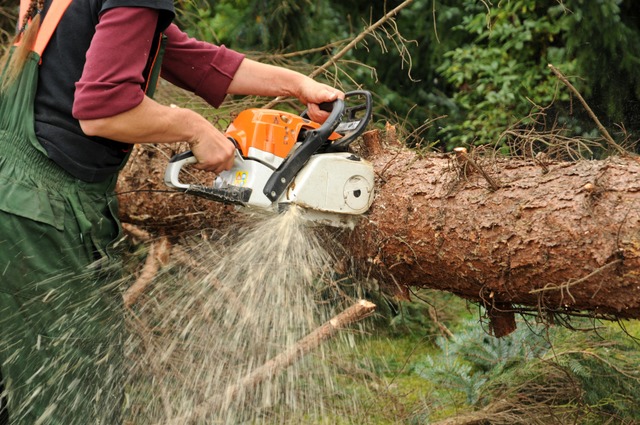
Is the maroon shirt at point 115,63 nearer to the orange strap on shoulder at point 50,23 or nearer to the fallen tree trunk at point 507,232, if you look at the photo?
the orange strap on shoulder at point 50,23

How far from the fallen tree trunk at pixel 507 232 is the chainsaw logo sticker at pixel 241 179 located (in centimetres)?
53

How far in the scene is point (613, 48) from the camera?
5176 mm

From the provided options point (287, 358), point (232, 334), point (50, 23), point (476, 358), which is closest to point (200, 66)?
point (50, 23)

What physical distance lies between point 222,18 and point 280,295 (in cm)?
401

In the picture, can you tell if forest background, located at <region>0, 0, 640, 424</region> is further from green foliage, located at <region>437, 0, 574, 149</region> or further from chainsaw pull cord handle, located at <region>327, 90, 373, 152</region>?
chainsaw pull cord handle, located at <region>327, 90, 373, 152</region>

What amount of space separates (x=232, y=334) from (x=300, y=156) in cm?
99

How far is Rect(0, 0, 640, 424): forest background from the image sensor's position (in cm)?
319

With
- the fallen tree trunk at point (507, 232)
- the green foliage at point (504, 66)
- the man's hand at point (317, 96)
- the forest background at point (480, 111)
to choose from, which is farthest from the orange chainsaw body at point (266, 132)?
the green foliage at point (504, 66)

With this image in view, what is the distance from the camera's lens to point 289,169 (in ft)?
8.66

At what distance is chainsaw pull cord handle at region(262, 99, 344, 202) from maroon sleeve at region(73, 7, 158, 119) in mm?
584

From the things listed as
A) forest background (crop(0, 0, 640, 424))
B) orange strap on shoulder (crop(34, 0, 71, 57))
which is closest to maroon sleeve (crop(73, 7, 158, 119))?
orange strap on shoulder (crop(34, 0, 71, 57))

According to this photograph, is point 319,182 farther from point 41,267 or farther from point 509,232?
point 41,267

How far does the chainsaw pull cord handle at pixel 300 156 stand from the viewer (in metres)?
2.60

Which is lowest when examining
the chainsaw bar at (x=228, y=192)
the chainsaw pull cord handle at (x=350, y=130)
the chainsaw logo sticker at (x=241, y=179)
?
the chainsaw bar at (x=228, y=192)
